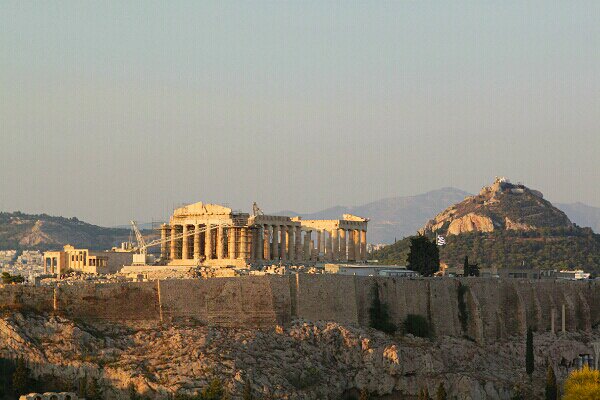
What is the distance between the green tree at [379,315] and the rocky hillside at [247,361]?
1.25 m

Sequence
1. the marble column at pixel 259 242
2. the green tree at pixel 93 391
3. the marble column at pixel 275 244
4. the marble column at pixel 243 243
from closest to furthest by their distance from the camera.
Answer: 1. the green tree at pixel 93 391
2. the marble column at pixel 243 243
3. the marble column at pixel 259 242
4. the marble column at pixel 275 244

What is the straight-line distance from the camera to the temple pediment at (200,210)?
4316 inches

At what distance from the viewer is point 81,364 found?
76.8 m

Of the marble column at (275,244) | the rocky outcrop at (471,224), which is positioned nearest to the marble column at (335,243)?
the marble column at (275,244)

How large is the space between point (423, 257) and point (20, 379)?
44.0m

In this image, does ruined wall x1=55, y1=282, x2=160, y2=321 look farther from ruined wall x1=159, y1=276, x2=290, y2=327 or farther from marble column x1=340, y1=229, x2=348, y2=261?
marble column x1=340, y1=229, x2=348, y2=261

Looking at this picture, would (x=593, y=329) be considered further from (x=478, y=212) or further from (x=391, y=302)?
(x=478, y=212)

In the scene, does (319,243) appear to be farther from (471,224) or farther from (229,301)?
(471,224)

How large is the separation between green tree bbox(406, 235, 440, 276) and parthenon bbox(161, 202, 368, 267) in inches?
335

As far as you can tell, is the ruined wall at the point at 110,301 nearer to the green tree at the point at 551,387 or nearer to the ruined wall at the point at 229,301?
the ruined wall at the point at 229,301

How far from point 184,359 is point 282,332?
9.65 metres

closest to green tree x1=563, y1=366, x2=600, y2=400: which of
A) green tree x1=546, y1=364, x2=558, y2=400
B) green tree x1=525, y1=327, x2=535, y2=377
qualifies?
green tree x1=546, y1=364, x2=558, y2=400

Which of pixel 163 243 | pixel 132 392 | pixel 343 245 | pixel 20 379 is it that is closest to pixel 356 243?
pixel 343 245

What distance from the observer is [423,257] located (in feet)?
363
